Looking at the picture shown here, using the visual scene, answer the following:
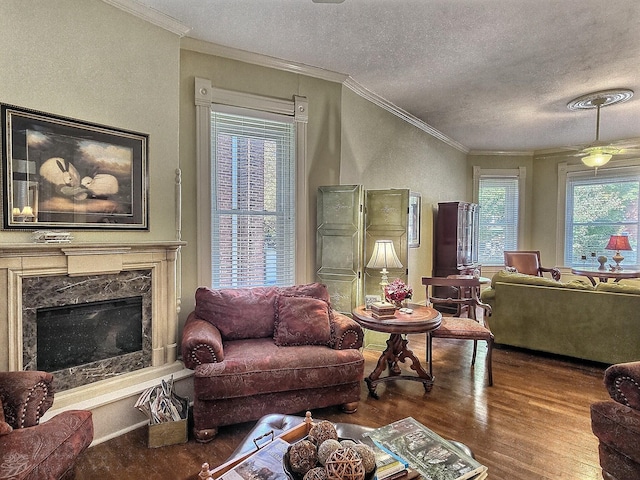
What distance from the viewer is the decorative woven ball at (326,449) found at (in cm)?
107

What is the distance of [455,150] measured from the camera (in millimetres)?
6645

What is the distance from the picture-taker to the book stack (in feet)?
9.29

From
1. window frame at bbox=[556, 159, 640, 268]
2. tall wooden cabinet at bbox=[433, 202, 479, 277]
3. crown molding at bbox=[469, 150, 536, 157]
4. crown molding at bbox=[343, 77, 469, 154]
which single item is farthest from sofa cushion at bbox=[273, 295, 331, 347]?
window frame at bbox=[556, 159, 640, 268]

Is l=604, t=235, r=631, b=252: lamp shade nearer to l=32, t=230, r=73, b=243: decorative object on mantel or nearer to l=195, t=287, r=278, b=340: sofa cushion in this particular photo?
l=195, t=287, r=278, b=340: sofa cushion

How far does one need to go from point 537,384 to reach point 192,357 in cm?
288

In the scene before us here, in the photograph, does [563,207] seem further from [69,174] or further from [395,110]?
[69,174]

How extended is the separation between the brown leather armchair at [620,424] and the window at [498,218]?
5567 millimetres

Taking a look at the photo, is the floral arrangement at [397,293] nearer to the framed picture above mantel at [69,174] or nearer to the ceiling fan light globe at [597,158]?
the framed picture above mantel at [69,174]

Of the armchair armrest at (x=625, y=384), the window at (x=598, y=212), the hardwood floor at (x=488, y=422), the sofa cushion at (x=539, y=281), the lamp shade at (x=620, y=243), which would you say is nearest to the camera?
the armchair armrest at (x=625, y=384)

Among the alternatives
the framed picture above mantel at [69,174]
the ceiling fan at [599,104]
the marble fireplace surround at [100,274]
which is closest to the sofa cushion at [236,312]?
the marble fireplace surround at [100,274]

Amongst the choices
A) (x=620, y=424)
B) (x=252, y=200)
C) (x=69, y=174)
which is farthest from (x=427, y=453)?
(x=252, y=200)

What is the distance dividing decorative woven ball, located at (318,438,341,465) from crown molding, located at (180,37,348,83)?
10.4 ft

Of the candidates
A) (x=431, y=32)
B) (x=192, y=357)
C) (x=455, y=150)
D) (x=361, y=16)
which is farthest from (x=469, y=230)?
(x=192, y=357)

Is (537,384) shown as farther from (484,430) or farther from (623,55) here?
(623,55)
